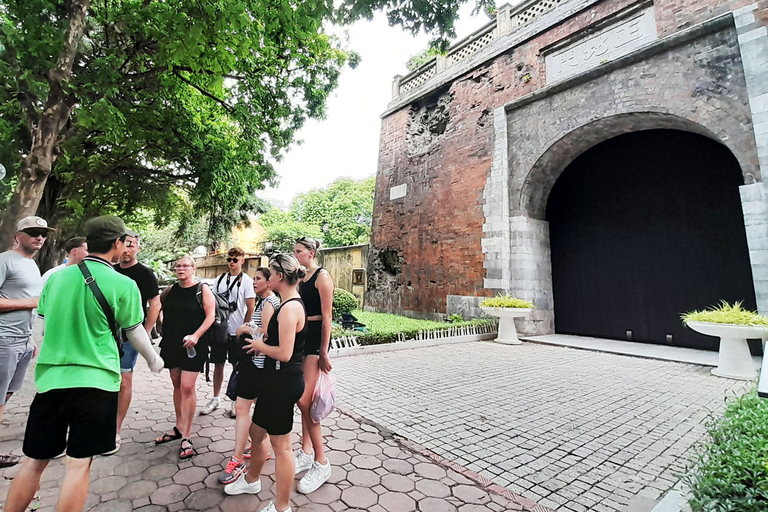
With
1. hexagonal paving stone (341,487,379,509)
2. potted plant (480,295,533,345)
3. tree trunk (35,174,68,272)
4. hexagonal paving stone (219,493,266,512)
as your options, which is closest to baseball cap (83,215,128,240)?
hexagonal paving stone (219,493,266,512)

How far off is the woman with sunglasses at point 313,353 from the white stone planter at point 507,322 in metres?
6.48

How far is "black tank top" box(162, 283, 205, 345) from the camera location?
295 cm

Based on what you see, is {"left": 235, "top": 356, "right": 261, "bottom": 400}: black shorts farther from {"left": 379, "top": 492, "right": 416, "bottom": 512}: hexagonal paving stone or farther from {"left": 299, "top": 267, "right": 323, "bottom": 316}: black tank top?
{"left": 379, "top": 492, "right": 416, "bottom": 512}: hexagonal paving stone

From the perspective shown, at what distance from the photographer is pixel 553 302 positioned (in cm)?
985

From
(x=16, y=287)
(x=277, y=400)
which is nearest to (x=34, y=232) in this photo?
(x=16, y=287)

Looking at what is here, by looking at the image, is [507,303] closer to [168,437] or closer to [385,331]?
[385,331]

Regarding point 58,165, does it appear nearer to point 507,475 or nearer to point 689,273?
point 507,475

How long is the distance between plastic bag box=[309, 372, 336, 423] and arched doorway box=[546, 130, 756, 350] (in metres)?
8.72

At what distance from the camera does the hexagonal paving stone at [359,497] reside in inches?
86.7

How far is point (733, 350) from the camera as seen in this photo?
5324 mm

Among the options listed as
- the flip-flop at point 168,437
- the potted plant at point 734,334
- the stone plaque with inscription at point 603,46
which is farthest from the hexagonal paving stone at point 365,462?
the stone plaque with inscription at point 603,46

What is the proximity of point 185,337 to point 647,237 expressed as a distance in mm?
9704

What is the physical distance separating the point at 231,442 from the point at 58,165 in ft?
28.4

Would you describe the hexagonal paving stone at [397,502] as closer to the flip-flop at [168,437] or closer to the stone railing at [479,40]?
the flip-flop at [168,437]
